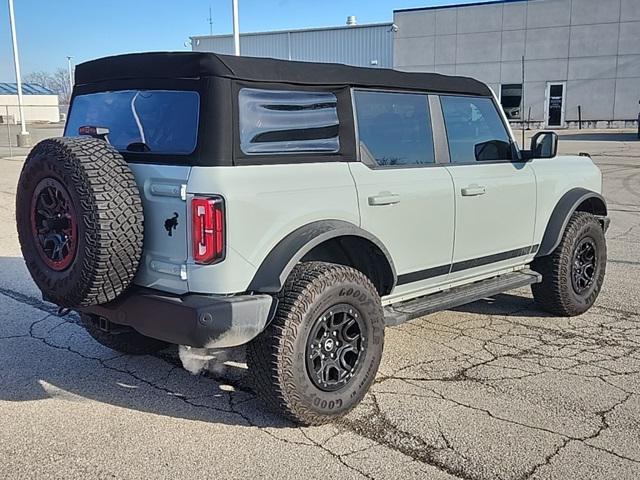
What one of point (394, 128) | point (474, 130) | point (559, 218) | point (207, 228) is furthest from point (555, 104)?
point (207, 228)

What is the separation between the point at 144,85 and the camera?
384cm

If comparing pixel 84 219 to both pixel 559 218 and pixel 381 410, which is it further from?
pixel 559 218

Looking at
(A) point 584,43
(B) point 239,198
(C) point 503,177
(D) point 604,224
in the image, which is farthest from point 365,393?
(A) point 584,43

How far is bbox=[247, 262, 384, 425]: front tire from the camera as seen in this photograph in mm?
3561

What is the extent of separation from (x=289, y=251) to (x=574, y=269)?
3.27 metres

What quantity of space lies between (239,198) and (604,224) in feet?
13.2

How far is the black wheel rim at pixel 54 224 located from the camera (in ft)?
11.5

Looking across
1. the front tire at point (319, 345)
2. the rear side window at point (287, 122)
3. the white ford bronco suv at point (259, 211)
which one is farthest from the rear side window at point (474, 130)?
the front tire at point (319, 345)

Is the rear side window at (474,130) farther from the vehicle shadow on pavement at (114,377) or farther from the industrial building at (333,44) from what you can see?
the industrial building at (333,44)

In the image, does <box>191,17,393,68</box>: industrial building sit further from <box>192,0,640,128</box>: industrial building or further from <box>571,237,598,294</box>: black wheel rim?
<box>571,237,598,294</box>: black wheel rim

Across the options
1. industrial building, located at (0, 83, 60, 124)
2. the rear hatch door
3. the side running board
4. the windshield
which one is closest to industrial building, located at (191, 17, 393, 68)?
industrial building, located at (0, 83, 60, 124)

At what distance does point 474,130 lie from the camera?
201 inches

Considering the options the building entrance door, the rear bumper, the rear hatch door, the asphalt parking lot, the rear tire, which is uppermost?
the building entrance door

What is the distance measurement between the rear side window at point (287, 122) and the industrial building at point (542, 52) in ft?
115
